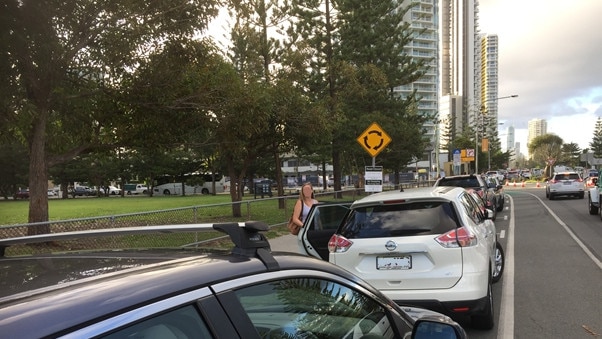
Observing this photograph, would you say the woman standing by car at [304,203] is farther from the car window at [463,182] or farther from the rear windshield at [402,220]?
the car window at [463,182]

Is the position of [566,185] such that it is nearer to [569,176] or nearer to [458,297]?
[569,176]

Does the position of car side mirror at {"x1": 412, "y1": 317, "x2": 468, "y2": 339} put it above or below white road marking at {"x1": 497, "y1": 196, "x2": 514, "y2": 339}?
above

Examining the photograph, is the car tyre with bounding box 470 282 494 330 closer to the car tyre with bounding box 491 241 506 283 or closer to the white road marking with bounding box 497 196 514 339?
the white road marking with bounding box 497 196 514 339

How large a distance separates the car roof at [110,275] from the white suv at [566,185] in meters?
30.2

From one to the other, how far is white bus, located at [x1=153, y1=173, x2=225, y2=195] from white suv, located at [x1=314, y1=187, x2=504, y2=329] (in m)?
59.7

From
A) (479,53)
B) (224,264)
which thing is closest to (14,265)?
(224,264)

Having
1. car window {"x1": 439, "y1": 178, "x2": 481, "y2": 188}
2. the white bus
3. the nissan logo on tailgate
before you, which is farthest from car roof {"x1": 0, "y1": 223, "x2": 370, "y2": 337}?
the white bus

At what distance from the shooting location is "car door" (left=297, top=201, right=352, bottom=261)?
7.12 metres

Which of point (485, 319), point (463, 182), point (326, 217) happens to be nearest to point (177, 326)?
point (485, 319)

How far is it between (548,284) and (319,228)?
3788 mm

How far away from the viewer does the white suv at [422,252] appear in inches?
204

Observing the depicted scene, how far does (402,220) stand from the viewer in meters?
5.55

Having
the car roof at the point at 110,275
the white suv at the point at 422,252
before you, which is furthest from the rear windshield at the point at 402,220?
the car roof at the point at 110,275

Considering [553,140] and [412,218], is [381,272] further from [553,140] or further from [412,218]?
[553,140]
